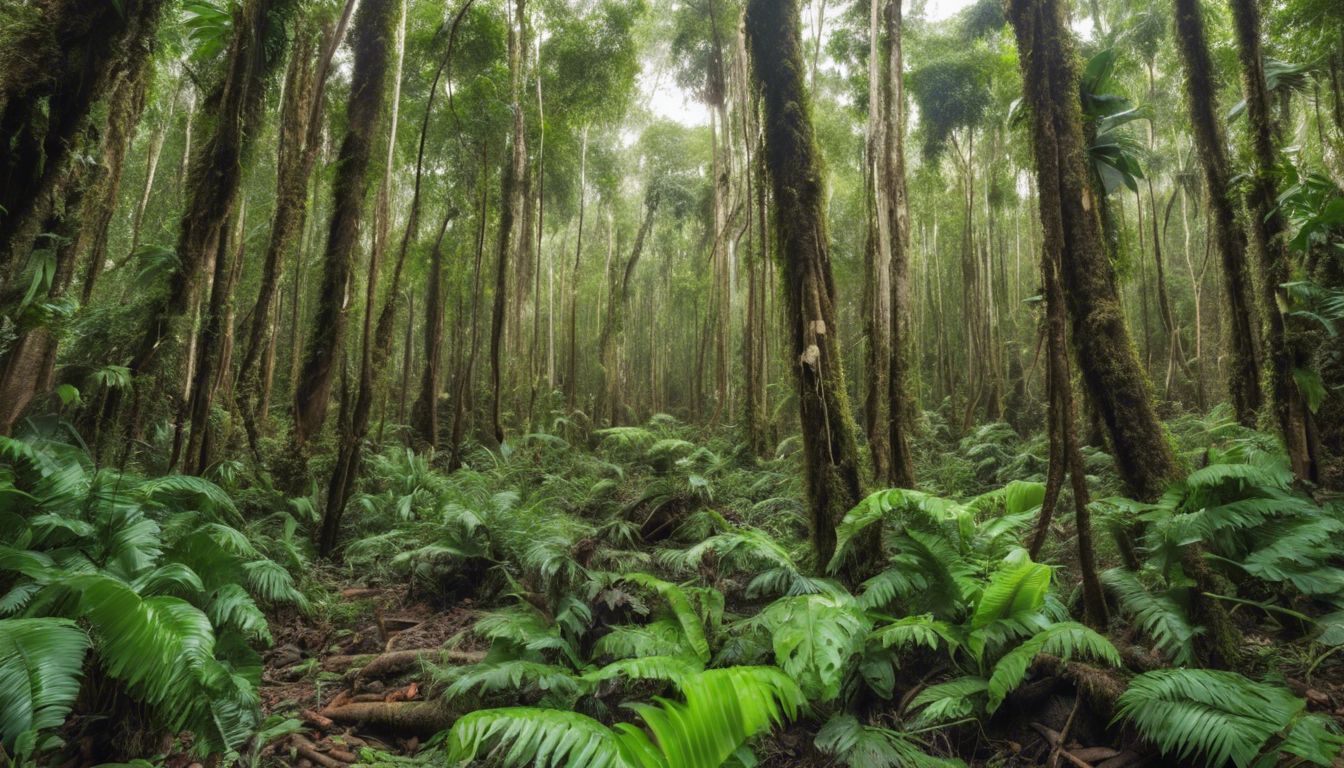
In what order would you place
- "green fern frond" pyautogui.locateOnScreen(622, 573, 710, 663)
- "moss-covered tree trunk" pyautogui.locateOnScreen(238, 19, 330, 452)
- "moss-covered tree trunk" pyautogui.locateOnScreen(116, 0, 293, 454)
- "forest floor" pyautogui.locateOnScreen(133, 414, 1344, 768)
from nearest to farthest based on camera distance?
1. "forest floor" pyautogui.locateOnScreen(133, 414, 1344, 768)
2. "green fern frond" pyautogui.locateOnScreen(622, 573, 710, 663)
3. "moss-covered tree trunk" pyautogui.locateOnScreen(116, 0, 293, 454)
4. "moss-covered tree trunk" pyautogui.locateOnScreen(238, 19, 330, 452)

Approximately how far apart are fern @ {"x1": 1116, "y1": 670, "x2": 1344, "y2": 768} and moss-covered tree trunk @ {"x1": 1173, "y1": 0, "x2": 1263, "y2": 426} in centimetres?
453

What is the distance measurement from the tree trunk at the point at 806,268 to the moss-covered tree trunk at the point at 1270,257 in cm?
330

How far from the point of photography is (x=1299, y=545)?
→ 115 inches

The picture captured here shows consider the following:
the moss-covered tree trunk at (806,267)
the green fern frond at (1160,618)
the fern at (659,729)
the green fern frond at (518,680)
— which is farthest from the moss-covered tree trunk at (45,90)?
the green fern frond at (1160,618)

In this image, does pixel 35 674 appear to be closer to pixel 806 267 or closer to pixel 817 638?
pixel 817 638

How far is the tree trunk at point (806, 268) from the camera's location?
4.30 metres

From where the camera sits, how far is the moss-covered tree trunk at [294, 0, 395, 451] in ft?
20.1

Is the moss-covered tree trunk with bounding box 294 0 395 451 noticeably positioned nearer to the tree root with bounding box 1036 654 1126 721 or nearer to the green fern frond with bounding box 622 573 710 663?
the green fern frond with bounding box 622 573 710 663

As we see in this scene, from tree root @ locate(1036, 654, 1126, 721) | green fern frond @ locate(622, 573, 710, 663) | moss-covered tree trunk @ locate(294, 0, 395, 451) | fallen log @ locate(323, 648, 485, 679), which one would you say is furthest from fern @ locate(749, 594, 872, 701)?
moss-covered tree trunk @ locate(294, 0, 395, 451)

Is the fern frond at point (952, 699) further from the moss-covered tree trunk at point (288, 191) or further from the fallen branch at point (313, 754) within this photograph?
the moss-covered tree trunk at point (288, 191)

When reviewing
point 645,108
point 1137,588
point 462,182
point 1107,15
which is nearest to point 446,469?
point 462,182

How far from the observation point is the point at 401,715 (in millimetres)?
3029

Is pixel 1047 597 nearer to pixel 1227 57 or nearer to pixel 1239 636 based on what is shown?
pixel 1239 636

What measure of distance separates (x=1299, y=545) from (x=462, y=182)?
13.0m
